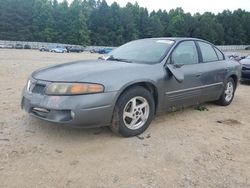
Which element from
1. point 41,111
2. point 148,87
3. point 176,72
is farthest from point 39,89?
point 176,72

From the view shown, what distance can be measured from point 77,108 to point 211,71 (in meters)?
3.04

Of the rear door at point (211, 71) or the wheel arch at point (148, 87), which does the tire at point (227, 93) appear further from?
the wheel arch at point (148, 87)

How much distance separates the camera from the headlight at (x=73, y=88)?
3.83 metres

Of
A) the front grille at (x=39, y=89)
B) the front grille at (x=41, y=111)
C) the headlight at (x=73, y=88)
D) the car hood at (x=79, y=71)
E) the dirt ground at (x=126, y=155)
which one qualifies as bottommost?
the dirt ground at (x=126, y=155)

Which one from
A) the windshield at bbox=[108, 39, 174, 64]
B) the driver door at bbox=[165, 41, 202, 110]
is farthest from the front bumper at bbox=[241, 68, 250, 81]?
the windshield at bbox=[108, 39, 174, 64]

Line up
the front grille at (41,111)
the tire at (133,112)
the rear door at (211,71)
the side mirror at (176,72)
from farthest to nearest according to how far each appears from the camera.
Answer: the rear door at (211,71) < the side mirror at (176,72) < the tire at (133,112) < the front grille at (41,111)

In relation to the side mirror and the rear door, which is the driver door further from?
the rear door

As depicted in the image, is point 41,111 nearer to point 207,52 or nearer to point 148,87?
point 148,87

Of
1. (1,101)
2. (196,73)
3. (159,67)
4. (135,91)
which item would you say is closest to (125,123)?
(135,91)

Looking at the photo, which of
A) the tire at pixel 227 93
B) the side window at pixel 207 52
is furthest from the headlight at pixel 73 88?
the tire at pixel 227 93

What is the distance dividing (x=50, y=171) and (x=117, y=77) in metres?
1.52

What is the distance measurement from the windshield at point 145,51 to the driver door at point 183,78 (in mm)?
183

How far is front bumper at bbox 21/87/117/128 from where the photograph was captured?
378cm

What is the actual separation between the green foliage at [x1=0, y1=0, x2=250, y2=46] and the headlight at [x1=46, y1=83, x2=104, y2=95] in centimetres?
7564
